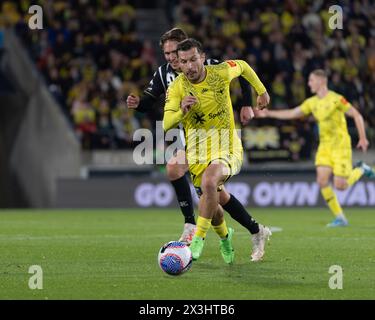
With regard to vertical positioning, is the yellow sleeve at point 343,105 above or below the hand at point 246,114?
above

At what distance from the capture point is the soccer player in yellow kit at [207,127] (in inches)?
376

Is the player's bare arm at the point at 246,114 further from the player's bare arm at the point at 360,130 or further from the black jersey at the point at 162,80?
the player's bare arm at the point at 360,130

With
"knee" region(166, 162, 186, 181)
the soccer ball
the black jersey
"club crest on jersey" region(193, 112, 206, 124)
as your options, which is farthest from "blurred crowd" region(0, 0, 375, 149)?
the soccer ball

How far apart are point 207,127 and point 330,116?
7.05 m

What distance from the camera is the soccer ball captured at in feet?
29.5

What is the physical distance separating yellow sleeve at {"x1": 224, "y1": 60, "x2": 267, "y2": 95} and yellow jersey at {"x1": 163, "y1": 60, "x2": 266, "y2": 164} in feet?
0.19

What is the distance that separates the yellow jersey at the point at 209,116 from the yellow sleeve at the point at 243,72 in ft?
0.19

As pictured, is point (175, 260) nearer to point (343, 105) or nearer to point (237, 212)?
point (237, 212)

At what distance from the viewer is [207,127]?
9.93 m

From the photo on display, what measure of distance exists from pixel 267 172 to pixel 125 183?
10.1 feet

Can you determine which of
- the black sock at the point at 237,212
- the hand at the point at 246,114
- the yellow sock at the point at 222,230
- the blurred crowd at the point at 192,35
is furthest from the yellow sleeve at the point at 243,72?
the blurred crowd at the point at 192,35

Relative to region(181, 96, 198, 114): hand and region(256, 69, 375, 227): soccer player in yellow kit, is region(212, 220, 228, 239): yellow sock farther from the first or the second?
region(256, 69, 375, 227): soccer player in yellow kit

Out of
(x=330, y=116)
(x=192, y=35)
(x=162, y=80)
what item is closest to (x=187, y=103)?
(x=162, y=80)

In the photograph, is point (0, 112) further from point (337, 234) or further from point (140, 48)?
point (337, 234)
